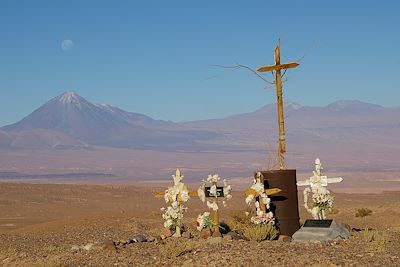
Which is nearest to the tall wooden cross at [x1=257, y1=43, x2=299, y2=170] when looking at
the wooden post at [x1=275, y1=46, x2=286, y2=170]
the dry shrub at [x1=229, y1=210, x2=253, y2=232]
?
the wooden post at [x1=275, y1=46, x2=286, y2=170]

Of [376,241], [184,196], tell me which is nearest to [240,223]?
[184,196]

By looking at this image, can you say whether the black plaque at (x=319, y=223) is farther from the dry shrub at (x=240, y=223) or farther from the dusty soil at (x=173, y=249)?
the dry shrub at (x=240, y=223)

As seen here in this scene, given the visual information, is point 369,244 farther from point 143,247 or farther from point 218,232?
point 143,247

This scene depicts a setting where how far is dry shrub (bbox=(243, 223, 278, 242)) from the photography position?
17375mm

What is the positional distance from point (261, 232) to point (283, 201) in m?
1.55

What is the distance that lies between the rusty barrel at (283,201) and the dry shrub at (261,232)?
2.33 ft

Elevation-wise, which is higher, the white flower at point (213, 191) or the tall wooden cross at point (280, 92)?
the tall wooden cross at point (280, 92)

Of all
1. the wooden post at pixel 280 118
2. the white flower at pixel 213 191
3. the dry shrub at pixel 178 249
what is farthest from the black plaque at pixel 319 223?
the dry shrub at pixel 178 249

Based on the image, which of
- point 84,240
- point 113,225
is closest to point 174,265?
point 84,240

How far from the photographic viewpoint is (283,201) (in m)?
18.6

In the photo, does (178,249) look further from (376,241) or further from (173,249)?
(376,241)

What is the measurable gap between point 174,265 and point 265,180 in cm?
510

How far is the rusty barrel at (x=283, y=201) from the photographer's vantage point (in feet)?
60.9

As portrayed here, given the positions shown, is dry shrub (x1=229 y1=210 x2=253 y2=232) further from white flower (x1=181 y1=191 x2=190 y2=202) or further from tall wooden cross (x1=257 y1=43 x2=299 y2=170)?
tall wooden cross (x1=257 y1=43 x2=299 y2=170)
